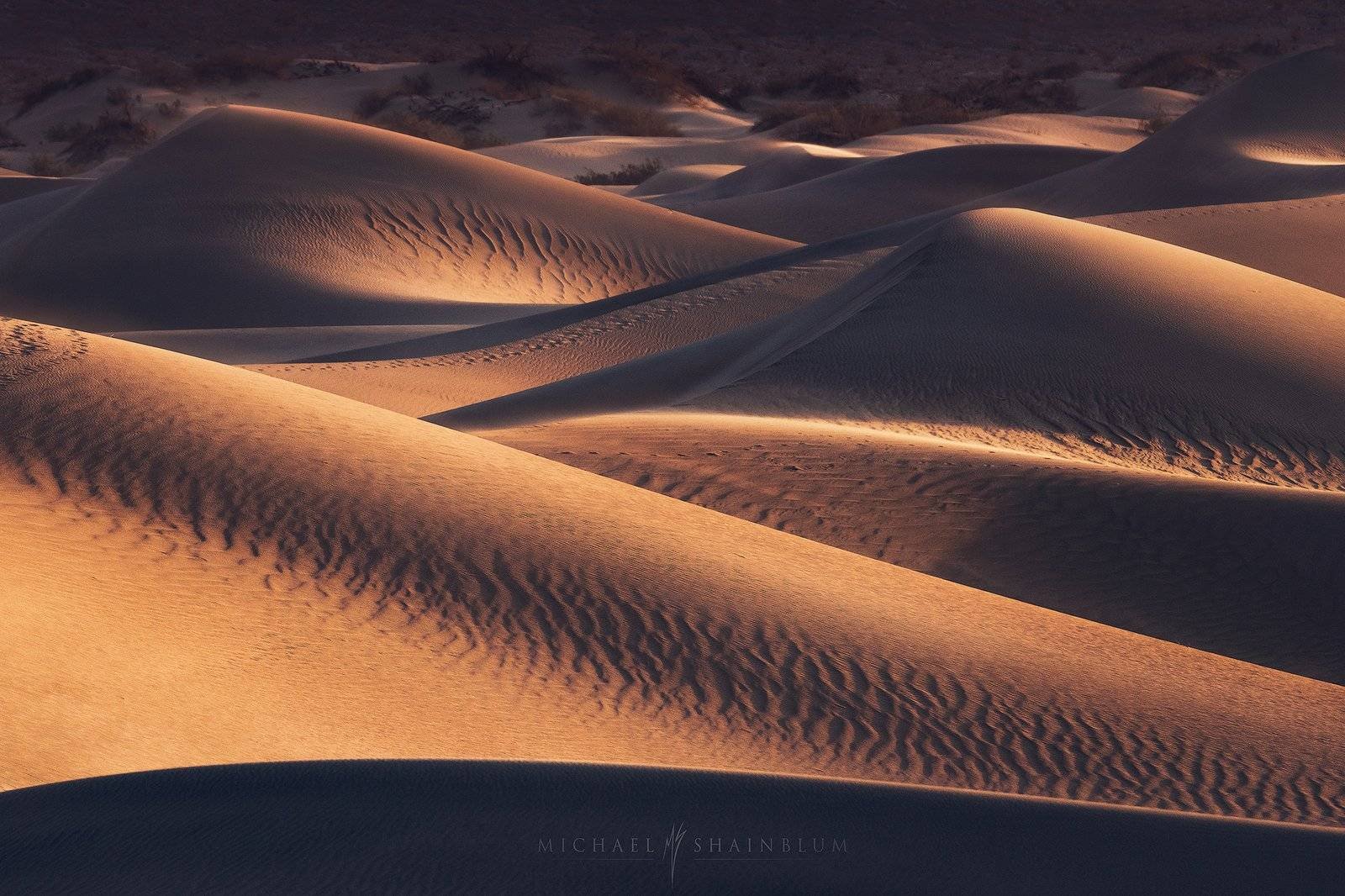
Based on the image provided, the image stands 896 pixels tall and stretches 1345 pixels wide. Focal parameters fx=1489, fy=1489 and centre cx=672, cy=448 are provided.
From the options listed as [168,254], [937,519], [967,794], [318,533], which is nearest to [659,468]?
[937,519]

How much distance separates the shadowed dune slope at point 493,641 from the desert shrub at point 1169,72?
30666 millimetres

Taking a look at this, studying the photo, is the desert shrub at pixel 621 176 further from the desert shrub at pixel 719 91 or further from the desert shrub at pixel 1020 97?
the desert shrub at pixel 719 91

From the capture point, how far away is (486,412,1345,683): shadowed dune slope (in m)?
4.52

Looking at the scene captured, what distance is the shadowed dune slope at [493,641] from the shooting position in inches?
113

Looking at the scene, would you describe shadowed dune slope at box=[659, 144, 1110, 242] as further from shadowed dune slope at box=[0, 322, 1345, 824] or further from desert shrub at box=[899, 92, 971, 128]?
shadowed dune slope at box=[0, 322, 1345, 824]

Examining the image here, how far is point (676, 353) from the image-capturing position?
8.71 metres

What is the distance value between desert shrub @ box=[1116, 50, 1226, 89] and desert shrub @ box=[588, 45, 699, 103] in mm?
9836

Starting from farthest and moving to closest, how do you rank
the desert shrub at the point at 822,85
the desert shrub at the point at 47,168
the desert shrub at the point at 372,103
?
the desert shrub at the point at 822,85 < the desert shrub at the point at 372,103 < the desert shrub at the point at 47,168

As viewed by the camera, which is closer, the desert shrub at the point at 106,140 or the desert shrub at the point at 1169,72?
the desert shrub at the point at 106,140

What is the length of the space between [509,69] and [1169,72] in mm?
14537

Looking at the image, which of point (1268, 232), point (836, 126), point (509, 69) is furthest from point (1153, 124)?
point (1268, 232)

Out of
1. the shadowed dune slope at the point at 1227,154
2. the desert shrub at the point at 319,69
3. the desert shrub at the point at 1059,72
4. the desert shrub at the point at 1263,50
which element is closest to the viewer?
the shadowed dune slope at the point at 1227,154

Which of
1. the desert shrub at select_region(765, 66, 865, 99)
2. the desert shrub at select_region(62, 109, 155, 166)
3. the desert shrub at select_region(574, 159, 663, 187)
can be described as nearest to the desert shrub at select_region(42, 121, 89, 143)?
the desert shrub at select_region(62, 109, 155, 166)

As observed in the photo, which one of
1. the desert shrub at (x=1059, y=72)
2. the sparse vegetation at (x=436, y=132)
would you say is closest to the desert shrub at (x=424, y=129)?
the sparse vegetation at (x=436, y=132)
